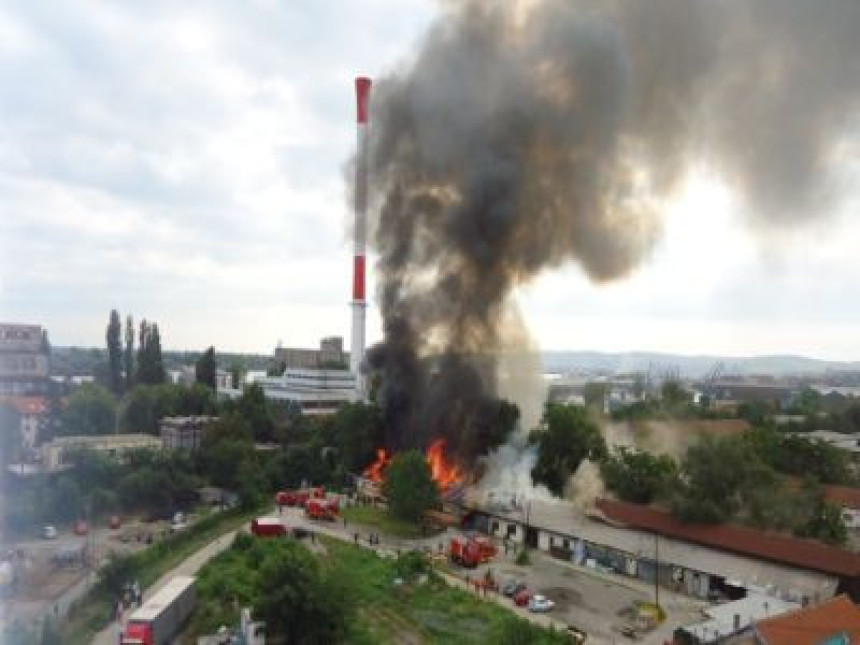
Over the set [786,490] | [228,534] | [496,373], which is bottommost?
[228,534]

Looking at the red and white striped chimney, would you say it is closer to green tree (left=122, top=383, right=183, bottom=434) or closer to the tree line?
green tree (left=122, top=383, right=183, bottom=434)

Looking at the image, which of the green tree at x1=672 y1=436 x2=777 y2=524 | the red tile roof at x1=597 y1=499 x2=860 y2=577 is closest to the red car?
the red tile roof at x1=597 y1=499 x2=860 y2=577

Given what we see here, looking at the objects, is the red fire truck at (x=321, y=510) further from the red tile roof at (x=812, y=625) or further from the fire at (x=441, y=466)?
the red tile roof at (x=812, y=625)

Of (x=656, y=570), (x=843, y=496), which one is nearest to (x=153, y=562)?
(x=656, y=570)

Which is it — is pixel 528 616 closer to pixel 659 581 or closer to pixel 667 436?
pixel 659 581

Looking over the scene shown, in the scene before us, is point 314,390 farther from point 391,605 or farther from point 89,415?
point 391,605

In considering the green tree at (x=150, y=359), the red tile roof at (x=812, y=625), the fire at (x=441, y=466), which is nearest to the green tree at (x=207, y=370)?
the green tree at (x=150, y=359)

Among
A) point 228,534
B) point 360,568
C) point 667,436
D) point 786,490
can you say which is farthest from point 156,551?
point 667,436
